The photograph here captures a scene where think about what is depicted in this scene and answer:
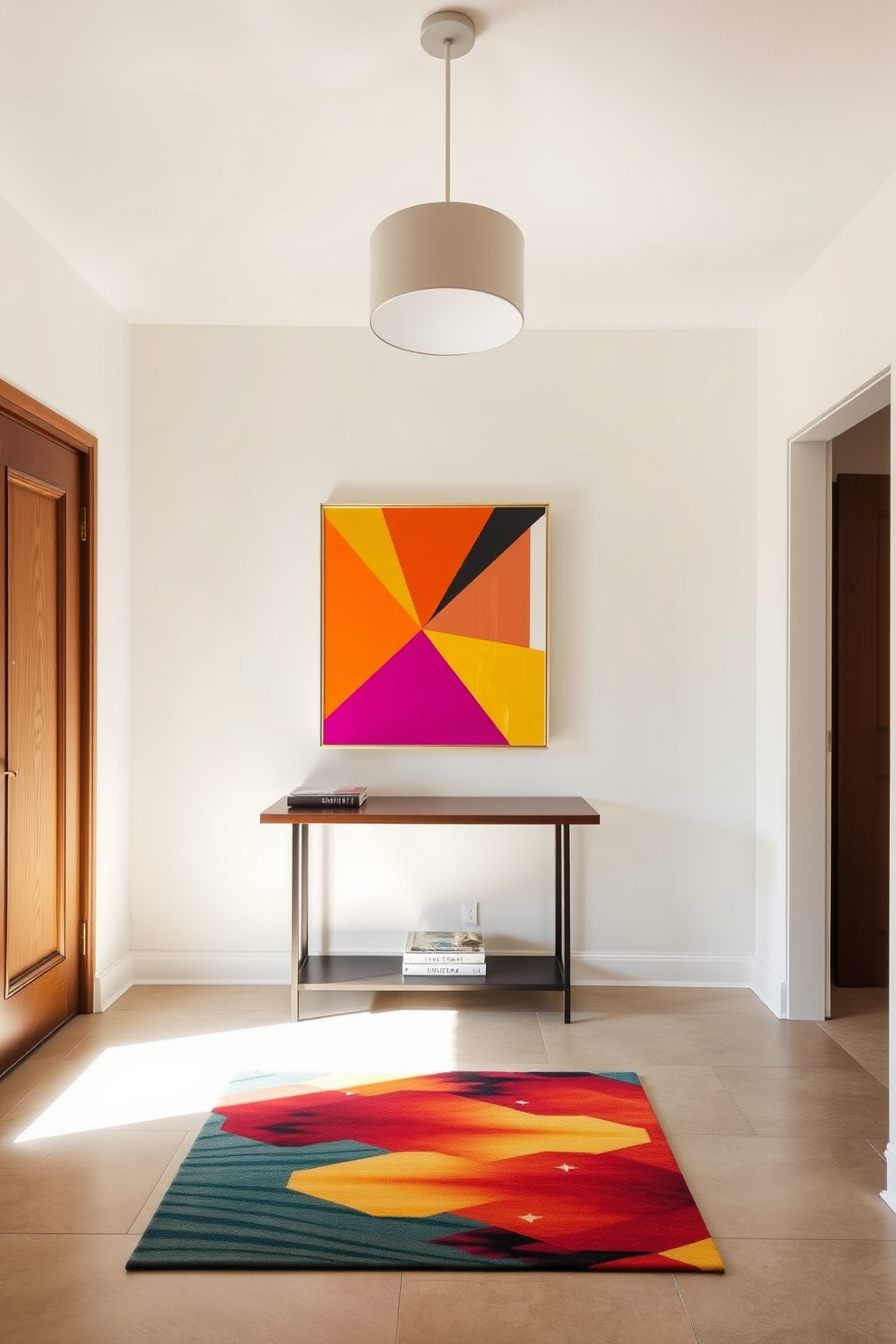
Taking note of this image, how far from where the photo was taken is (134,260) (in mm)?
3289

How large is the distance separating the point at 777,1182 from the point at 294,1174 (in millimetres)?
1227

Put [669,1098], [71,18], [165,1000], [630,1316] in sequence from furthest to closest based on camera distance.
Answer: [165,1000] < [669,1098] < [71,18] < [630,1316]

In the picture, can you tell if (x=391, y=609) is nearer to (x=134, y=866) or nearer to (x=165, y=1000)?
(x=134, y=866)

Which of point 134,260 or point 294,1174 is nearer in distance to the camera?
point 294,1174

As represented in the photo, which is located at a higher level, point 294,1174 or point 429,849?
point 429,849

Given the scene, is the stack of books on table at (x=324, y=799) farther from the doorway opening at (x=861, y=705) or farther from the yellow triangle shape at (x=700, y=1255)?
the doorway opening at (x=861, y=705)

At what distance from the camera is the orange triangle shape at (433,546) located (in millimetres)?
3816

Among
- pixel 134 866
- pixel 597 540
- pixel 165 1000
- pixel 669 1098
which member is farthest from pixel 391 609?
pixel 669 1098

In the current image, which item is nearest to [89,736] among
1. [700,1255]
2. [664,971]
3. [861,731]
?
[664,971]

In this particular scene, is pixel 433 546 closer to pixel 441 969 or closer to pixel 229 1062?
pixel 441 969

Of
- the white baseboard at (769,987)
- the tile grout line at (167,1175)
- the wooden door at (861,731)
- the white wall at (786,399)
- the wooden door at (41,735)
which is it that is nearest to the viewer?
the tile grout line at (167,1175)

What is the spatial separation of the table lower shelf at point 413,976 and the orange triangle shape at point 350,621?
1.00m

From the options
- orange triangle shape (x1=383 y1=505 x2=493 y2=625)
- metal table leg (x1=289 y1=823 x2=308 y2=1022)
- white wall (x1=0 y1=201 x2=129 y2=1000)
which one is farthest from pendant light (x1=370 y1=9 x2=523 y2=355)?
metal table leg (x1=289 y1=823 x2=308 y2=1022)

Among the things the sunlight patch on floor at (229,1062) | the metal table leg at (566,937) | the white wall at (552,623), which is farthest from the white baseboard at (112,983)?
the metal table leg at (566,937)
